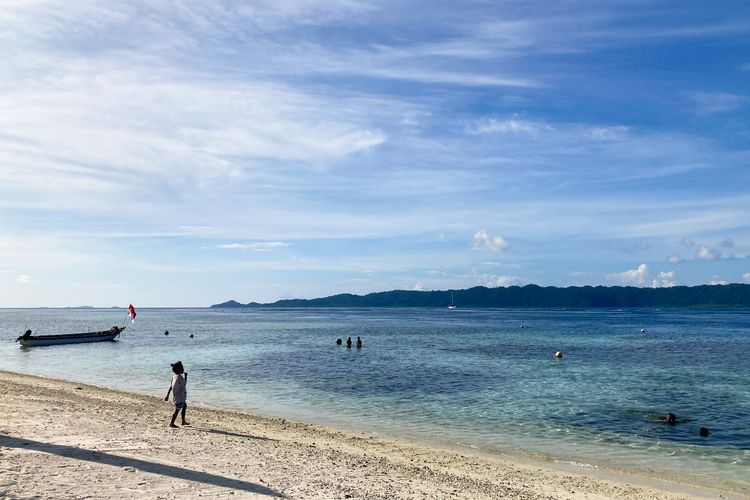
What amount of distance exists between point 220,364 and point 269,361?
14.0 feet

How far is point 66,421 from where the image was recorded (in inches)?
734

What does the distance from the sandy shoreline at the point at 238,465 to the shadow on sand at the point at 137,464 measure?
0.08 ft

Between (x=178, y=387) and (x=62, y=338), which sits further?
(x=62, y=338)

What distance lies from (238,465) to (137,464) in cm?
240

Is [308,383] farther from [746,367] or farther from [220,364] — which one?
[746,367]

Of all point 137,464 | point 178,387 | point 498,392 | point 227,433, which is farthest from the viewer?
point 498,392

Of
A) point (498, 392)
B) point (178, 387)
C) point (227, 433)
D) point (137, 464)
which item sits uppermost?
point (178, 387)

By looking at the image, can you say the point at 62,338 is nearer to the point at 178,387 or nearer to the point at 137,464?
the point at 178,387

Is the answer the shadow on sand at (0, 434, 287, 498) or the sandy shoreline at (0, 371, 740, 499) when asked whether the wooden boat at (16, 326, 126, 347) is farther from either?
the shadow on sand at (0, 434, 287, 498)

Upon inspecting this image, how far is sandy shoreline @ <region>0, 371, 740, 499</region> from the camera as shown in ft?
39.0

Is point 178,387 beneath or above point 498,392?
above

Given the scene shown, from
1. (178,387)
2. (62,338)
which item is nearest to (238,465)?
(178,387)

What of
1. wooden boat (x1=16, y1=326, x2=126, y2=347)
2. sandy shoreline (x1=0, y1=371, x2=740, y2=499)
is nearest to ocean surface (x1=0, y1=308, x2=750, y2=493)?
sandy shoreline (x1=0, y1=371, x2=740, y2=499)

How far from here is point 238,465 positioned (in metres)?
14.3
